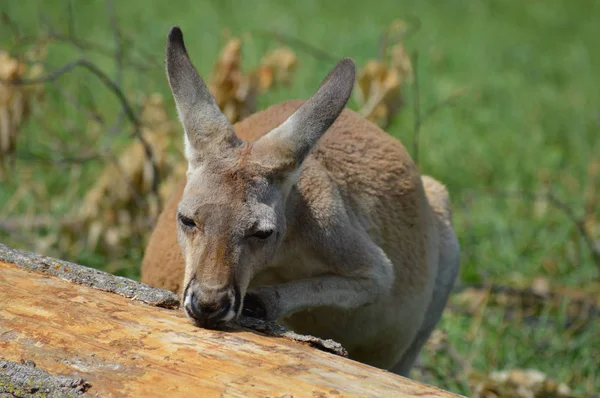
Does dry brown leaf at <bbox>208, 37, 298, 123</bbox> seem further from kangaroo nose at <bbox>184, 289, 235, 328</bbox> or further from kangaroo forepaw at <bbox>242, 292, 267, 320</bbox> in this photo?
kangaroo nose at <bbox>184, 289, 235, 328</bbox>

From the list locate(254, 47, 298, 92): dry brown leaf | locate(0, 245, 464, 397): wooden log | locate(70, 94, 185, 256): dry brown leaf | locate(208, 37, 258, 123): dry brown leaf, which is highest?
locate(254, 47, 298, 92): dry brown leaf

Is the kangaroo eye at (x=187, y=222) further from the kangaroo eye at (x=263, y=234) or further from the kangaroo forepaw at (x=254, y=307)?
the kangaroo forepaw at (x=254, y=307)

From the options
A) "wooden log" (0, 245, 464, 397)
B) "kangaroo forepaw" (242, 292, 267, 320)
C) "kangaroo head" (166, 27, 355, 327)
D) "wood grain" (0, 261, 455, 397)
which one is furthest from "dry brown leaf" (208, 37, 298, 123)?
"wood grain" (0, 261, 455, 397)

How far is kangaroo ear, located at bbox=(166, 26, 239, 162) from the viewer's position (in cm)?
398

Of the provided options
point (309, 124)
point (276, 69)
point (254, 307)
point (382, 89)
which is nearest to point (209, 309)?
point (254, 307)

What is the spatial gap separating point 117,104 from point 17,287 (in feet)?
17.2

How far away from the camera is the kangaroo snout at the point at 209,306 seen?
3.35 metres

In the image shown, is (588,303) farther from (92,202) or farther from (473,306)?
(92,202)

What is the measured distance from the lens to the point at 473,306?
21.5 feet

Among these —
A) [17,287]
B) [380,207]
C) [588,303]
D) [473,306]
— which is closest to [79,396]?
[17,287]

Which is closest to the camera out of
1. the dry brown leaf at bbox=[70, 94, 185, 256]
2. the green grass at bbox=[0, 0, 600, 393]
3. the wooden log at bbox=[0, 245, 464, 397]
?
the wooden log at bbox=[0, 245, 464, 397]

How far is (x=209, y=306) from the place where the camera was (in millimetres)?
3348

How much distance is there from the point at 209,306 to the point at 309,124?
105 centimetres

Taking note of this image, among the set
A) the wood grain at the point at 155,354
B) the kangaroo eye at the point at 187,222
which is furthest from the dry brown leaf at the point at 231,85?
the wood grain at the point at 155,354
